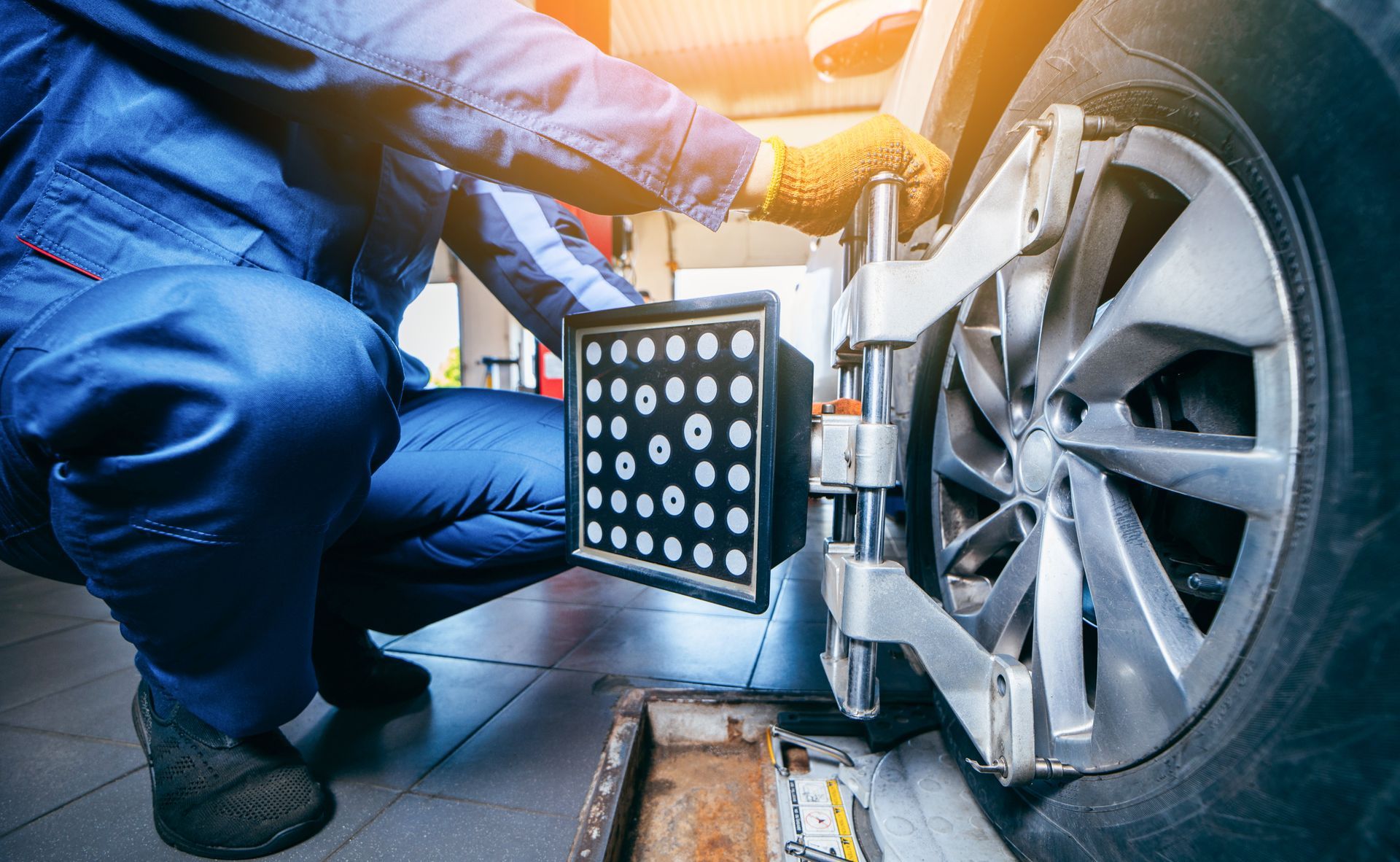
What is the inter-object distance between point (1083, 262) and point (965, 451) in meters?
0.27

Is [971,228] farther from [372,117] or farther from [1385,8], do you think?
[372,117]

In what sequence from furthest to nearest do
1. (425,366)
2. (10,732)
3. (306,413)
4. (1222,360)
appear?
(425,366)
(10,732)
(306,413)
(1222,360)

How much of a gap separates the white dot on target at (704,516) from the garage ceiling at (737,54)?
4303 millimetres

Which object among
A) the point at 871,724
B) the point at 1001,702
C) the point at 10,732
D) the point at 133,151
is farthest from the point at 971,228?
the point at 10,732

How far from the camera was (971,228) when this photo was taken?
0.47 meters

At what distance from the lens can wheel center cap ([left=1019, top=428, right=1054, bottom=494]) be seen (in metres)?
0.53

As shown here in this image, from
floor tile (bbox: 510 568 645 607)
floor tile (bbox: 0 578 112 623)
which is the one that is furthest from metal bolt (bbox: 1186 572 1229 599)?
floor tile (bbox: 0 578 112 623)

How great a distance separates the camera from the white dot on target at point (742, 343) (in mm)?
511

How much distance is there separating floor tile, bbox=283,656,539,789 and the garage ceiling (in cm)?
430

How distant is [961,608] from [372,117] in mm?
830

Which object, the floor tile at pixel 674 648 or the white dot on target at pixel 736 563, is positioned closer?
the white dot on target at pixel 736 563

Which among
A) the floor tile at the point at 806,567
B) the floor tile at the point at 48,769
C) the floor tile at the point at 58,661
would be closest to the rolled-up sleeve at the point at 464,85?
the floor tile at the point at 48,769

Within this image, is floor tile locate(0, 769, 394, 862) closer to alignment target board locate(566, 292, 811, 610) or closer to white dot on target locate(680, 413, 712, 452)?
alignment target board locate(566, 292, 811, 610)

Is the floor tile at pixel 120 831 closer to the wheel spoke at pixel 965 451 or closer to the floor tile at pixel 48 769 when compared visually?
the floor tile at pixel 48 769
